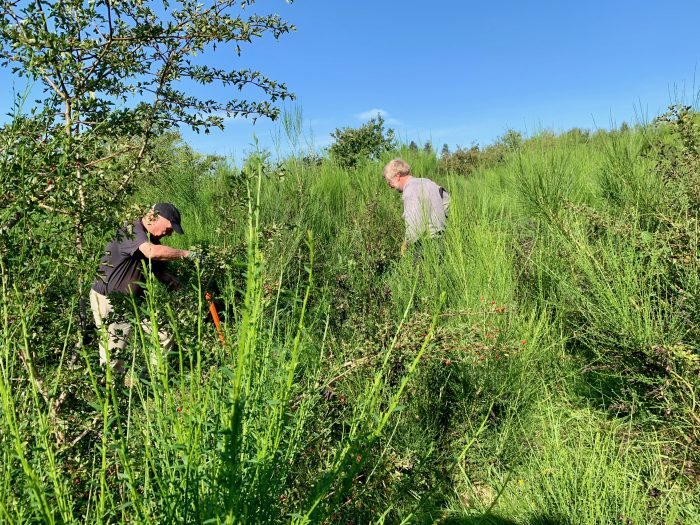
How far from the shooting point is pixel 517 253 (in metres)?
3.95

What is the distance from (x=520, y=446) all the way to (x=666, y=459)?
647 millimetres

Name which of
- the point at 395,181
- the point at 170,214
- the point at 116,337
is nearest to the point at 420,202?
the point at 395,181

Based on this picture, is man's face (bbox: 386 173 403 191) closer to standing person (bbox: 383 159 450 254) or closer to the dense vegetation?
standing person (bbox: 383 159 450 254)

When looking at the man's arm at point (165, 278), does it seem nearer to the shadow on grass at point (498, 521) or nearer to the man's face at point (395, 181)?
the shadow on grass at point (498, 521)

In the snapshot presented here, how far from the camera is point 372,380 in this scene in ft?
7.73

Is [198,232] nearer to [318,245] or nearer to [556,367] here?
[318,245]

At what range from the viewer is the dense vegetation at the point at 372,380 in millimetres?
1021

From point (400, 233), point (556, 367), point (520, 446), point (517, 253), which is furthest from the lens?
point (400, 233)

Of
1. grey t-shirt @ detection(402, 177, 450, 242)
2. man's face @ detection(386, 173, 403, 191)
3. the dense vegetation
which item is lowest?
the dense vegetation

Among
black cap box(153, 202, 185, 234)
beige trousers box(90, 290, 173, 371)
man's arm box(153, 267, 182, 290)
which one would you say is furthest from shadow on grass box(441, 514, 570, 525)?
black cap box(153, 202, 185, 234)

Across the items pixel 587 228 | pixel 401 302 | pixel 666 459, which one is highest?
pixel 587 228

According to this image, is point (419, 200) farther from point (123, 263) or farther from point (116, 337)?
point (116, 337)

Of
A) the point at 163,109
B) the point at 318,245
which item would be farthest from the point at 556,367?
the point at 163,109

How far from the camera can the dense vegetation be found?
1.02 m
